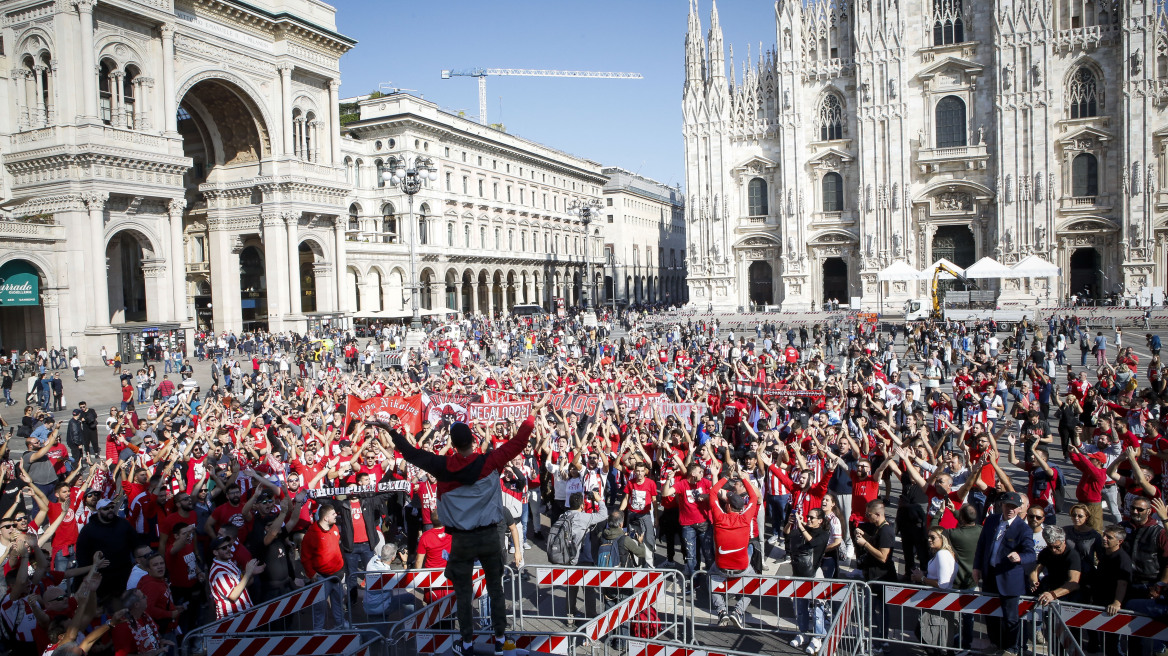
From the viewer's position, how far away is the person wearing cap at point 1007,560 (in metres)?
6.28

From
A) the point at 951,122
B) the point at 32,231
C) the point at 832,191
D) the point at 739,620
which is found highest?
the point at 951,122

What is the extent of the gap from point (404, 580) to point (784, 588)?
3302mm

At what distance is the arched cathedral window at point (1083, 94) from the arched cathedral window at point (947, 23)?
6.57 m

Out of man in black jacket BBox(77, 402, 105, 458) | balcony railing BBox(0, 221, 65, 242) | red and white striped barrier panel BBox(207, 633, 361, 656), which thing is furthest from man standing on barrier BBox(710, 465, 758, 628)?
balcony railing BBox(0, 221, 65, 242)

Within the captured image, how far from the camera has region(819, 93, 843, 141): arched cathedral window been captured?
165ft

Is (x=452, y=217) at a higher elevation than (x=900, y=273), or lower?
higher

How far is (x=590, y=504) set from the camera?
336 inches

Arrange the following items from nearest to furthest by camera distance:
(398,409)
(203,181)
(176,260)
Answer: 1. (398,409)
2. (176,260)
3. (203,181)

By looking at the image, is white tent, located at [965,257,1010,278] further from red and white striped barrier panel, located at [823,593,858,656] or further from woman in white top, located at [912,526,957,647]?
red and white striped barrier panel, located at [823,593,858,656]

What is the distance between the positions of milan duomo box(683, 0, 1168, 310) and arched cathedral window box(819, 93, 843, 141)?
3.7 inches

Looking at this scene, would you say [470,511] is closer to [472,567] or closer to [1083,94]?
[472,567]

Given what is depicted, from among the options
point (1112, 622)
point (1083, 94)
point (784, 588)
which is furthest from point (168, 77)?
point (1083, 94)

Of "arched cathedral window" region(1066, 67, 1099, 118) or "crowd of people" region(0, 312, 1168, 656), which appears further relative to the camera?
"arched cathedral window" region(1066, 67, 1099, 118)

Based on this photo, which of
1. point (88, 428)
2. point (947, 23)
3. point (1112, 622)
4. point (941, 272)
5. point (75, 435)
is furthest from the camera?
point (947, 23)
